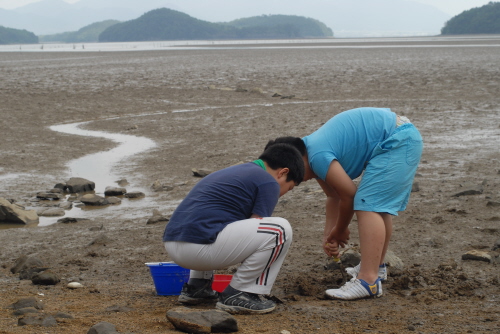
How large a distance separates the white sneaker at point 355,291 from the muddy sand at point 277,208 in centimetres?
6

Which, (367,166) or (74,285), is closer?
(367,166)

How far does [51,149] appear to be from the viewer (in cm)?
1107

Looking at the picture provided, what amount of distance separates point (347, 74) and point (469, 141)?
14068 millimetres

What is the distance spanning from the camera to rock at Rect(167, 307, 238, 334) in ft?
11.2

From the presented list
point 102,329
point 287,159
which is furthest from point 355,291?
point 102,329

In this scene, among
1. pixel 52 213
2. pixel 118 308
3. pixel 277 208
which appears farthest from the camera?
pixel 52 213

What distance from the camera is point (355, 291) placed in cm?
415

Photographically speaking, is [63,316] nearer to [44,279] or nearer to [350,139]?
[44,279]

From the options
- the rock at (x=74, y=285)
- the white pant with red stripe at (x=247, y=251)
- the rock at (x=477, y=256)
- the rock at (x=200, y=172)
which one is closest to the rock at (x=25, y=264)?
the rock at (x=74, y=285)

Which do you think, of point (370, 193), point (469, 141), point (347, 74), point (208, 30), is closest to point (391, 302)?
point (370, 193)

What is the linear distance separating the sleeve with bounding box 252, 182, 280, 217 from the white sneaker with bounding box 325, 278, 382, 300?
760 mm

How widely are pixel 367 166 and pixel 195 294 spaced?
1.41 meters

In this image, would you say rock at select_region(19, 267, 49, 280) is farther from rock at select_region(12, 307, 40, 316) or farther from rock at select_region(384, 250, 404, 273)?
rock at select_region(384, 250, 404, 273)

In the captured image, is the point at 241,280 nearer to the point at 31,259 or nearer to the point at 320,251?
the point at 320,251
